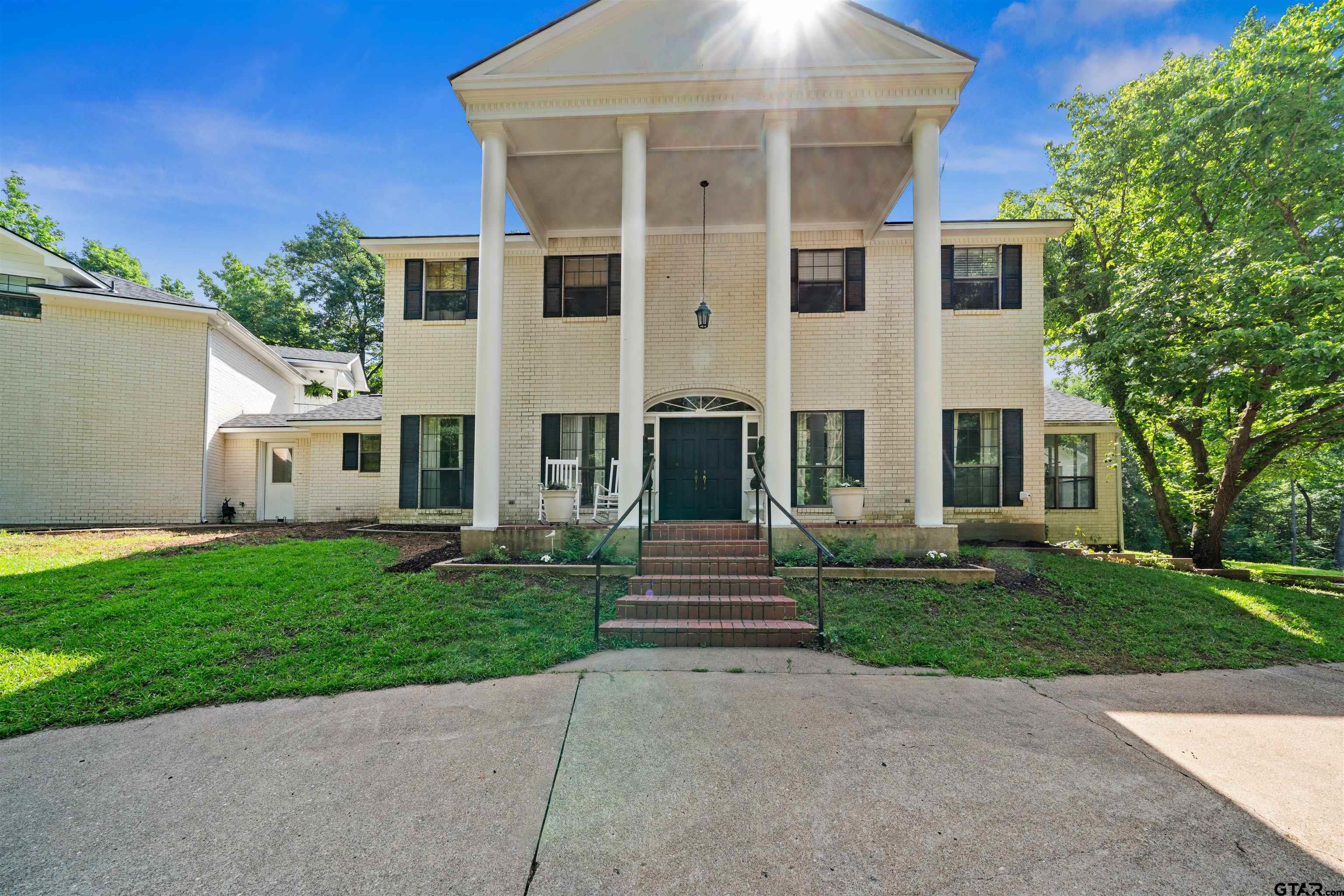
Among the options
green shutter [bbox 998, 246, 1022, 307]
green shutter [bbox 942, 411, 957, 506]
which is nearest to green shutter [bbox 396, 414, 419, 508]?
green shutter [bbox 942, 411, 957, 506]

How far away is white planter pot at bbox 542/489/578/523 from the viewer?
8281mm

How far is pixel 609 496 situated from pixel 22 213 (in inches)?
1162

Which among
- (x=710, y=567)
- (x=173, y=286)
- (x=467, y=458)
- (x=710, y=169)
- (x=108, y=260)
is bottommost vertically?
(x=710, y=567)

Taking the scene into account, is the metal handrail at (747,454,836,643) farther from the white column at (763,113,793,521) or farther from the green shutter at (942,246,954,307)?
the green shutter at (942,246,954,307)

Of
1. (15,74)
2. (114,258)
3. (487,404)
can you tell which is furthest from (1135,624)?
(114,258)

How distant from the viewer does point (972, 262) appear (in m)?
10.6

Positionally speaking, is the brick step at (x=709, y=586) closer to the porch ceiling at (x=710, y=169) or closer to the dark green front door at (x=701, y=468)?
the dark green front door at (x=701, y=468)

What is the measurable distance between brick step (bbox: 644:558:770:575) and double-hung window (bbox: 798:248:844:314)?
231 inches

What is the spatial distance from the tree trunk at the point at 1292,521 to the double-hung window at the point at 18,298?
47188 millimetres

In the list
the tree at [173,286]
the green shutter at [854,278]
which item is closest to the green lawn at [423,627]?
the green shutter at [854,278]

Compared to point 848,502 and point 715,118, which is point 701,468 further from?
point 715,118

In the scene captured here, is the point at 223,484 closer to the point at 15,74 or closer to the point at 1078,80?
the point at 15,74

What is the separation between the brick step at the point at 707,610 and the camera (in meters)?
5.52

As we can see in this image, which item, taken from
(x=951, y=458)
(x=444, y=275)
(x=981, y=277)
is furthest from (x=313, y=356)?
(x=981, y=277)
